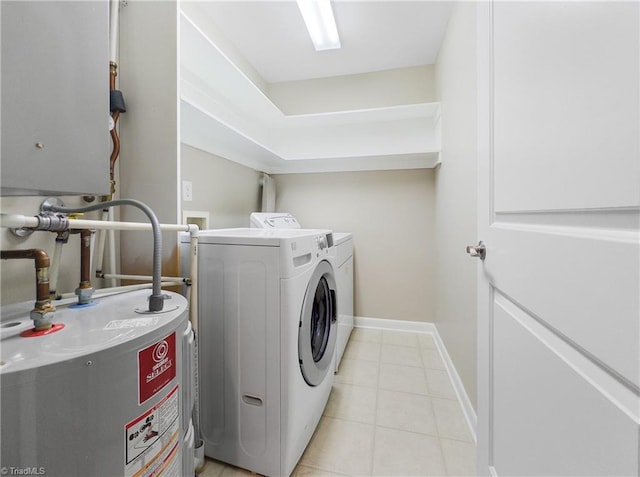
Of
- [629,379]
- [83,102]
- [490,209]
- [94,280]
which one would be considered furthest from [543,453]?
[94,280]

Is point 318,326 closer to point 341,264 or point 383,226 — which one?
point 341,264

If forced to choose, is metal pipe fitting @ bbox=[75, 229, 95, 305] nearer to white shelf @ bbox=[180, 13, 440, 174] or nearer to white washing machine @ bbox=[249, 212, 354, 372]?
white shelf @ bbox=[180, 13, 440, 174]

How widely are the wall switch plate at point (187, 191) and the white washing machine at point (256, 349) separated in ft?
1.89

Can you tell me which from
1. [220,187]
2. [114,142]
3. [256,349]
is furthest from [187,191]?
[256,349]

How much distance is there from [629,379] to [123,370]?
896 mm

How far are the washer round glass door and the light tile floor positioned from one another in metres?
0.32

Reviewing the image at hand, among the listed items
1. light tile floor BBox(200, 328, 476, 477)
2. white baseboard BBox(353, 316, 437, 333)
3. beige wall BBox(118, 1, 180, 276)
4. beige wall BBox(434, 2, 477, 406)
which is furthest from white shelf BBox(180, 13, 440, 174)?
light tile floor BBox(200, 328, 476, 477)

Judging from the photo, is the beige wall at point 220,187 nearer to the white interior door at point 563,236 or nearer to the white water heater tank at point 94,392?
the white water heater tank at point 94,392

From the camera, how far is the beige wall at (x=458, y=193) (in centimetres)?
135

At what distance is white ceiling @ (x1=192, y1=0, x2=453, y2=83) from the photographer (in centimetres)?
172

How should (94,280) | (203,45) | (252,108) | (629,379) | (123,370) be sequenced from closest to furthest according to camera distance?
(629,379) < (123,370) < (94,280) < (203,45) < (252,108)

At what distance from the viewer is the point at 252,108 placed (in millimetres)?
2240

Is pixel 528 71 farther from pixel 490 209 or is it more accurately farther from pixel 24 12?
pixel 24 12

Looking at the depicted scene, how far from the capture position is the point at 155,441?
0.62 meters
